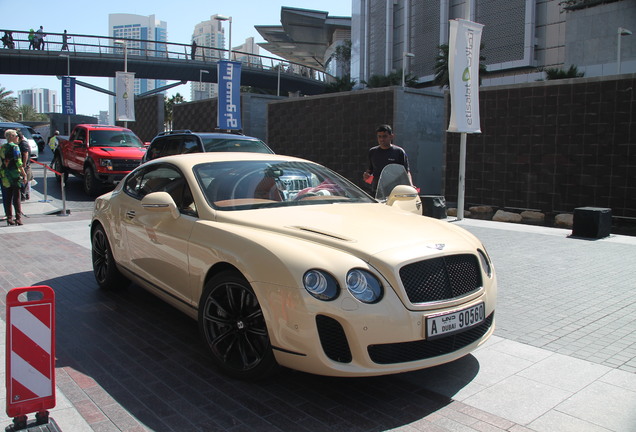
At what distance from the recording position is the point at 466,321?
137 inches

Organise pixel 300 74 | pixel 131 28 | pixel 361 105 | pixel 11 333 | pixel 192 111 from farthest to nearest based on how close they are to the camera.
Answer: pixel 131 28, pixel 300 74, pixel 192 111, pixel 361 105, pixel 11 333

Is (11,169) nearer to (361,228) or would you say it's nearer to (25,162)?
(25,162)

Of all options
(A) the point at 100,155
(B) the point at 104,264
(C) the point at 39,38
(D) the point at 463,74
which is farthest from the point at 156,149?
(C) the point at 39,38

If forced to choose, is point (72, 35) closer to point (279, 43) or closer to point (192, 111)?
point (192, 111)

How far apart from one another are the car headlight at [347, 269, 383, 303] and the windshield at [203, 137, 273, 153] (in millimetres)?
7982

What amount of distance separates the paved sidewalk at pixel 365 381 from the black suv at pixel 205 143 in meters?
5.24

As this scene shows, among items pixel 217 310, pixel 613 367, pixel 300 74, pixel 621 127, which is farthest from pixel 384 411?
pixel 300 74

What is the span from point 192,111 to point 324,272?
2677cm

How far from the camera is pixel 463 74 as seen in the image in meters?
12.4

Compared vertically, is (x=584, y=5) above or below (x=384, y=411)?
above

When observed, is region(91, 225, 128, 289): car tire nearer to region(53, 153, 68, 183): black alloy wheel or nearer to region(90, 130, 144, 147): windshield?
region(90, 130, 144, 147): windshield

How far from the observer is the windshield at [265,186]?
435 centimetres

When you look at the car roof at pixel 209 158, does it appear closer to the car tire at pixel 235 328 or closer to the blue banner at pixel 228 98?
the car tire at pixel 235 328

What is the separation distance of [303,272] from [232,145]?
→ 27.1ft
